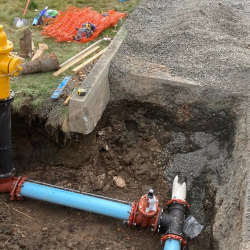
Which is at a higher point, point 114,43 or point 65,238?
point 114,43

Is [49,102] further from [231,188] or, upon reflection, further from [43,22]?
[43,22]

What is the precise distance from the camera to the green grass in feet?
16.3

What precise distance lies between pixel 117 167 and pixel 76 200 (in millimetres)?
927

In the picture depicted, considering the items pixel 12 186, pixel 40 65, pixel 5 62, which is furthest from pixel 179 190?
pixel 40 65

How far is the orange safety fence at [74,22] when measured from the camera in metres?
6.92

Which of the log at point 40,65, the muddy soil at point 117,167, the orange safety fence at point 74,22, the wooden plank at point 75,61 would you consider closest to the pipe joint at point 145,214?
the muddy soil at point 117,167

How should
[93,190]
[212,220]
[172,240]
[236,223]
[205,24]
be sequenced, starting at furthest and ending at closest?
[205,24] → [93,190] → [212,220] → [172,240] → [236,223]

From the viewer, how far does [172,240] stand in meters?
3.88

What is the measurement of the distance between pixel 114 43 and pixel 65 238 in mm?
3111

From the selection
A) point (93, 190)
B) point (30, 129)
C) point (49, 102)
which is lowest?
point (93, 190)

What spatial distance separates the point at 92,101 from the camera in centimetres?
464

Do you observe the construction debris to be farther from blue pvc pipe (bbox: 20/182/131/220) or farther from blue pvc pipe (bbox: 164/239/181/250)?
blue pvc pipe (bbox: 164/239/181/250)

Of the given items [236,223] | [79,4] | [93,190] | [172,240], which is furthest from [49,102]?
[79,4]

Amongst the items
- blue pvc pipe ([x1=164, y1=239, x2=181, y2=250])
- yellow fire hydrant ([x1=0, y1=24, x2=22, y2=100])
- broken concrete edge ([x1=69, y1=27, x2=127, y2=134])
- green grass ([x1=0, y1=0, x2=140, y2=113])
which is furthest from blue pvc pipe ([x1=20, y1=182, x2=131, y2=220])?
yellow fire hydrant ([x1=0, y1=24, x2=22, y2=100])
